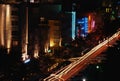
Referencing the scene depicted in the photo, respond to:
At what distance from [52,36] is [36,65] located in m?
13.4

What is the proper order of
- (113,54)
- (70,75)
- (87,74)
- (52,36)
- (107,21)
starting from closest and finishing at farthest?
(70,75) → (87,74) → (113,54) → (52,36) → (107,21)

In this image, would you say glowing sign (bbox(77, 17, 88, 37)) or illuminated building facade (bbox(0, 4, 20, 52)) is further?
glowing sign (bbox(77, 17, 88, 37))

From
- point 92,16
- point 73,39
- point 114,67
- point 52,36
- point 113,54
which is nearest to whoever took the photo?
point 114,67

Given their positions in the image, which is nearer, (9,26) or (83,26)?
(9,26)

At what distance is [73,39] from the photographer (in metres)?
48.8

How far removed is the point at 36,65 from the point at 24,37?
7260 millimetres

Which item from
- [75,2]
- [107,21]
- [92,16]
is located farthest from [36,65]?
[107,21]

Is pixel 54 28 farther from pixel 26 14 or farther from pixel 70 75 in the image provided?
pixel 70 75

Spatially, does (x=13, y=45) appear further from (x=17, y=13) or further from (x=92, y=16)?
(x=92, y=16)

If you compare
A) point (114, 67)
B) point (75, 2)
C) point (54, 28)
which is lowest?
point (114, 67)

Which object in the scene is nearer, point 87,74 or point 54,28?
point 87,74

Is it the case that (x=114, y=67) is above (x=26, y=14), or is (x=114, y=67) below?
below

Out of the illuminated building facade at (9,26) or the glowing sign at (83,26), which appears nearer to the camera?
the illuminated building facade at (9,26)

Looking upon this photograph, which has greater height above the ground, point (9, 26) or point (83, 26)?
point (9, 26)
